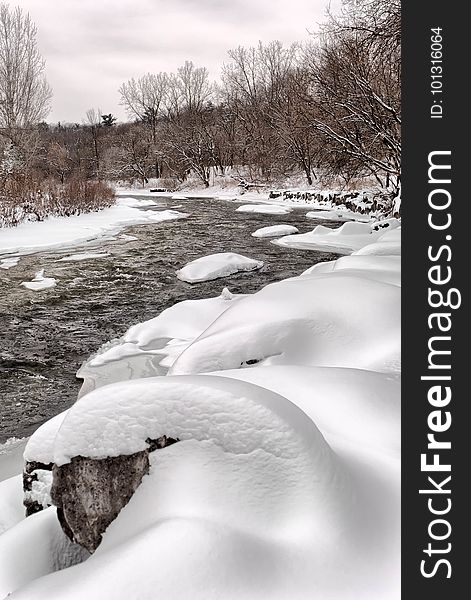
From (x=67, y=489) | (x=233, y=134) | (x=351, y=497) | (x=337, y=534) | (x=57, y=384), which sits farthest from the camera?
(x=233, y=134)

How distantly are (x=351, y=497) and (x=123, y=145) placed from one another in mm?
47121

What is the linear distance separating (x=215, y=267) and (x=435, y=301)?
6.98m

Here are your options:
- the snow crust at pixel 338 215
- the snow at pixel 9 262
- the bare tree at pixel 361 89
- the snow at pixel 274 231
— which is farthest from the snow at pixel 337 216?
the snow at pixel 9 262

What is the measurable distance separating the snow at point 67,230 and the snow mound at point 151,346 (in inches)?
243

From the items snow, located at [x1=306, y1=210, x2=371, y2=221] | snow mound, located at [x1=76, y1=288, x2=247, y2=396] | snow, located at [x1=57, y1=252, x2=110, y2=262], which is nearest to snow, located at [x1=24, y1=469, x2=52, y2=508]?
snow mound, located at [x1=76, y1=288, x2=247, y2=396]

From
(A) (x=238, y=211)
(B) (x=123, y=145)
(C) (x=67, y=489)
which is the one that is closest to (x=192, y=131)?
(B) (x=123, y=145)

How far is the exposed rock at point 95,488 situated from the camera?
5.40 feet

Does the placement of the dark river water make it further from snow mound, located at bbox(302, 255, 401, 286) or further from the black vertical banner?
the black vertical banner

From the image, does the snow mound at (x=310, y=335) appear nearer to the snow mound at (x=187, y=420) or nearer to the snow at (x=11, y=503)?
the snow at (x=11, y=503)

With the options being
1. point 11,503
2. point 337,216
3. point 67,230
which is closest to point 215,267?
point 11,503

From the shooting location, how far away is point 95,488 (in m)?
1.68

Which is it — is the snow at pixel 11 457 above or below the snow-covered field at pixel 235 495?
below

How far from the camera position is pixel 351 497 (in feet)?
4.95

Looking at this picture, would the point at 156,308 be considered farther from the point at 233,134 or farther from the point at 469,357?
the point at 233,134
